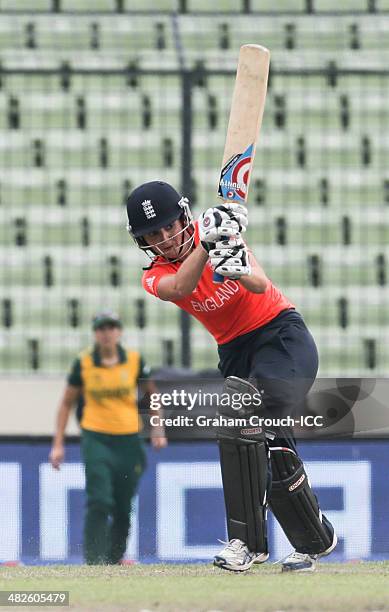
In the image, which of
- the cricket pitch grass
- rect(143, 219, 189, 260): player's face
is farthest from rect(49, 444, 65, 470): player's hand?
rect(143, 219, 189, 260): player's face

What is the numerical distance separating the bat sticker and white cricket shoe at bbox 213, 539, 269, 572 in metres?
1.36

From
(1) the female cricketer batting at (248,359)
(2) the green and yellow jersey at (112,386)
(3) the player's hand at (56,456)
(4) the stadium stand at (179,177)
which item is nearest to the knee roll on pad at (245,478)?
(1) the female cricketer batting at (248,359)

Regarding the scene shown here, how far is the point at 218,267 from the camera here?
4.44 metres

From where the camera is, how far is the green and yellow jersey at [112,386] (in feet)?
24.5

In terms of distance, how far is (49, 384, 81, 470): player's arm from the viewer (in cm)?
703

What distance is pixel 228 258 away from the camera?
4.44 metres

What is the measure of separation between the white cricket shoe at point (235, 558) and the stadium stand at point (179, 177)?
3937 millimetres

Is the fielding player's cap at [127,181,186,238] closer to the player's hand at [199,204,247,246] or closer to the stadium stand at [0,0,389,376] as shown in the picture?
the player's hand at [199,204,247,246]

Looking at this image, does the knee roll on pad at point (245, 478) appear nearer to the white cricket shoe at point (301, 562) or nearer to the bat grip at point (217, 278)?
the white cricket shoe at point (301, 562)

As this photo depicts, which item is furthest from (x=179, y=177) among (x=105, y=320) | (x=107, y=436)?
(x=107, y=436)

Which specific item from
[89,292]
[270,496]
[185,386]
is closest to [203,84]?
[89,292]

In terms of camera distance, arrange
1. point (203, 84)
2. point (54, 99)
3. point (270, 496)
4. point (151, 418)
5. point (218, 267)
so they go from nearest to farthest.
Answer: point (218, 267)
point (270, 496)
point (151, 418)
point (203, 84)
point (54, 99)

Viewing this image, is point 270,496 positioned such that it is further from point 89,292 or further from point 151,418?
point 89,292

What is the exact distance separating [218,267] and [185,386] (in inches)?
44.3
